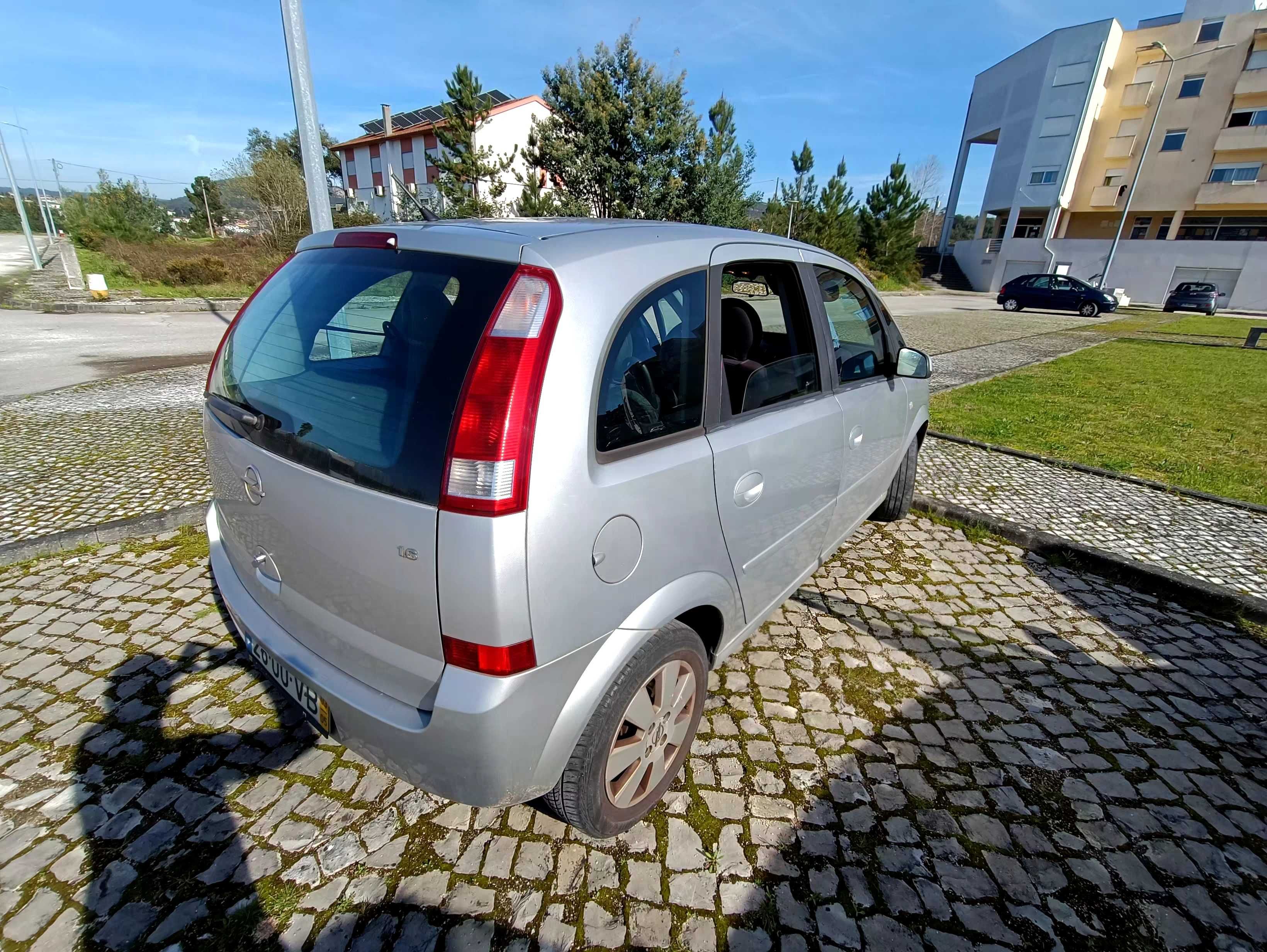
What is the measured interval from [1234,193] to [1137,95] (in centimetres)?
934

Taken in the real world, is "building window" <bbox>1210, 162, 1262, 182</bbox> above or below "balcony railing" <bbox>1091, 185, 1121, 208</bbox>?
above

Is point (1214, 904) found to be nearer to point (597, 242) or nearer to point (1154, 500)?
point (597, 242)

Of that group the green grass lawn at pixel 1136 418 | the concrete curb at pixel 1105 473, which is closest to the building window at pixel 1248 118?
the green grass lawn at pixel 1136 418

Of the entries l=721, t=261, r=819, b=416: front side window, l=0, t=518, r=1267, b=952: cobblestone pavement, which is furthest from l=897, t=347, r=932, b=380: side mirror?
l=0, t=518, r=1267, b=952: cobblestone pavement

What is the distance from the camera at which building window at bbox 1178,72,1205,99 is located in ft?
123

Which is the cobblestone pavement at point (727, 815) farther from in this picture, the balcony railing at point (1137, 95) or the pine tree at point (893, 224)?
the balcony railing at point (1137, 95)

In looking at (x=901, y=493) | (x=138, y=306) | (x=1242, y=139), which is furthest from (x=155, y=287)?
(x=1242, y=139)

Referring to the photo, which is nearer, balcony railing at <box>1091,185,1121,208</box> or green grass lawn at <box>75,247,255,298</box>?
green grass lawn at <box>75,247,255,298</box>

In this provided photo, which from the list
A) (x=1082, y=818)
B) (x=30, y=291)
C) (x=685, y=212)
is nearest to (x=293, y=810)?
(x=1082, y=818)

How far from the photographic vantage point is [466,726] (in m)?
1.40

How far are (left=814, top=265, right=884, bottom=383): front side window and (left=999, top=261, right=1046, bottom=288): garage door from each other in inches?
1867

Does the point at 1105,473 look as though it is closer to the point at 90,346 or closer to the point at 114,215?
the point at 90,346

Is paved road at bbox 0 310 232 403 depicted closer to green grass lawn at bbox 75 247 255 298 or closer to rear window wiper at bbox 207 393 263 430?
green grass lawn at bbox 75 247 255 298

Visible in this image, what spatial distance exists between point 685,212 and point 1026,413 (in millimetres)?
18726
